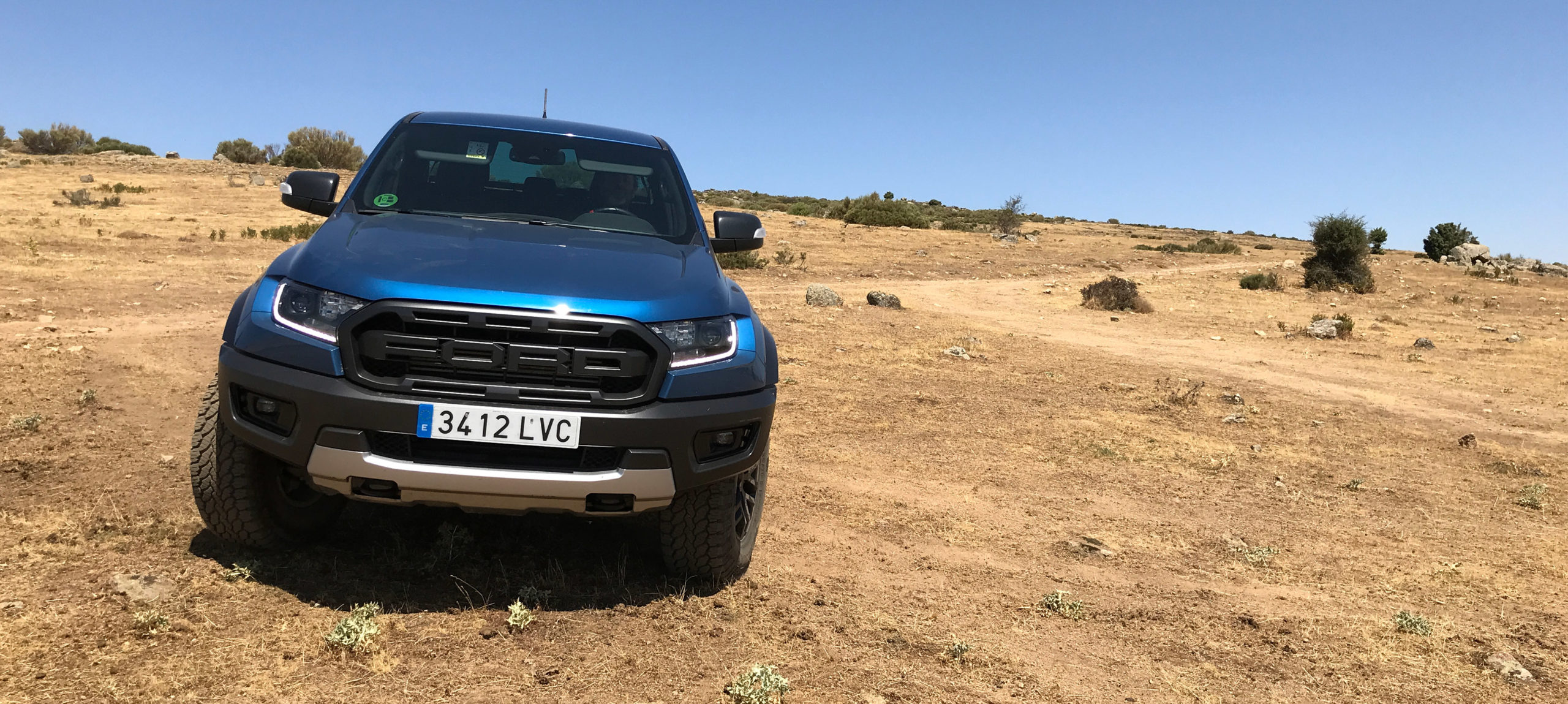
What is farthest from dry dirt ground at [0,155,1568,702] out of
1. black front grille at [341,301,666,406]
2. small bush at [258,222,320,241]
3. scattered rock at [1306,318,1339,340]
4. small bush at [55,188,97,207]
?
small bush at [55,188,97,207]

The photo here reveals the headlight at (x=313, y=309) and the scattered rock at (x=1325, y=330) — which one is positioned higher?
the headlight at (x=313, y=309)

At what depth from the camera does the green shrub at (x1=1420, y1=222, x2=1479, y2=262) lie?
3741 centimetres

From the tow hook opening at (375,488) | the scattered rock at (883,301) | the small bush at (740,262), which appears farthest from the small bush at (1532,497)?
the small bush at (740,262)

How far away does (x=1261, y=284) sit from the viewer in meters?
22.0

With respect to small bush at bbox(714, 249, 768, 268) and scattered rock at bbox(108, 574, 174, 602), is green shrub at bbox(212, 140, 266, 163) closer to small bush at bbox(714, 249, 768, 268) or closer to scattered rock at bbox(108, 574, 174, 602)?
small bush at bbox(714, 249, 768, 268)

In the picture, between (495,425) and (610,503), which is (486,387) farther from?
(610,503)

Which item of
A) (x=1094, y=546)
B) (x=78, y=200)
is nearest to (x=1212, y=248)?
(x=78, y=200)

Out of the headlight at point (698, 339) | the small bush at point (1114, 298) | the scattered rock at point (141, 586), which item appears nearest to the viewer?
the headlight at point (698, 339)

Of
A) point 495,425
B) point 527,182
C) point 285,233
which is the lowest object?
point 285,233

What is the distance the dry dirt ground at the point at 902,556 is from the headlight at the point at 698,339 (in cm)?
94

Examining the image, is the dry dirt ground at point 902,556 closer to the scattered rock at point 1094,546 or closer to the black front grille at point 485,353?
the scattered rock at point 1094,546

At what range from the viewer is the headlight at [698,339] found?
2971 mm

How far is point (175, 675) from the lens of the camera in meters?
2.64

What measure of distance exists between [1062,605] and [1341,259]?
23.2 metres
